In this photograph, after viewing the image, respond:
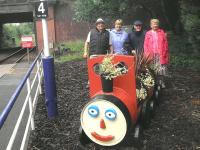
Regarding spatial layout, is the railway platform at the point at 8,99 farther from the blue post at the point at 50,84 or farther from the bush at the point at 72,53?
the bush at the point at 72,53

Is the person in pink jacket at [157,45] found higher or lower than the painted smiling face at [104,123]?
higher

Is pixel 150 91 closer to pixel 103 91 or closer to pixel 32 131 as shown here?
pixel 103 91

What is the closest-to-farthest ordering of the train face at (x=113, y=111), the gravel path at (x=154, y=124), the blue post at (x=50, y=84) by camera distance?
the train face at (x=113, y=111) < the gravel path at (x=154, y=124) < the blue post at (x=50, y=84)

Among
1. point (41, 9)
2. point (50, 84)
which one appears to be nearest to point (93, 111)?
point (50, 84)

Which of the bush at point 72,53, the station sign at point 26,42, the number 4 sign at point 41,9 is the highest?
the number 4 sign at point 41,9

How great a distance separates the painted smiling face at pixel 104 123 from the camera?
564 cm

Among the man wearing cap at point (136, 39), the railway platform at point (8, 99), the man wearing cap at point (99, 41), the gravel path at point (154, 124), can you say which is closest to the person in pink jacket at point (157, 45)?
the man wearing cap at point (136, 39)

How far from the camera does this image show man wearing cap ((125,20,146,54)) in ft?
28.6

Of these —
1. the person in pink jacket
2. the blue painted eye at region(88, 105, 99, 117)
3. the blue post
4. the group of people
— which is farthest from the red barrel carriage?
the person in pink jacket

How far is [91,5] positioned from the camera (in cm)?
1872

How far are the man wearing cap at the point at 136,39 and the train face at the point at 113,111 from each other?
268 cm

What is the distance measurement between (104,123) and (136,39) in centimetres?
346

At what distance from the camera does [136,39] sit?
8836mm

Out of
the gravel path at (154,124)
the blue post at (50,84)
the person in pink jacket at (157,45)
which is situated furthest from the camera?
the person in pink jacket at (157,45)
